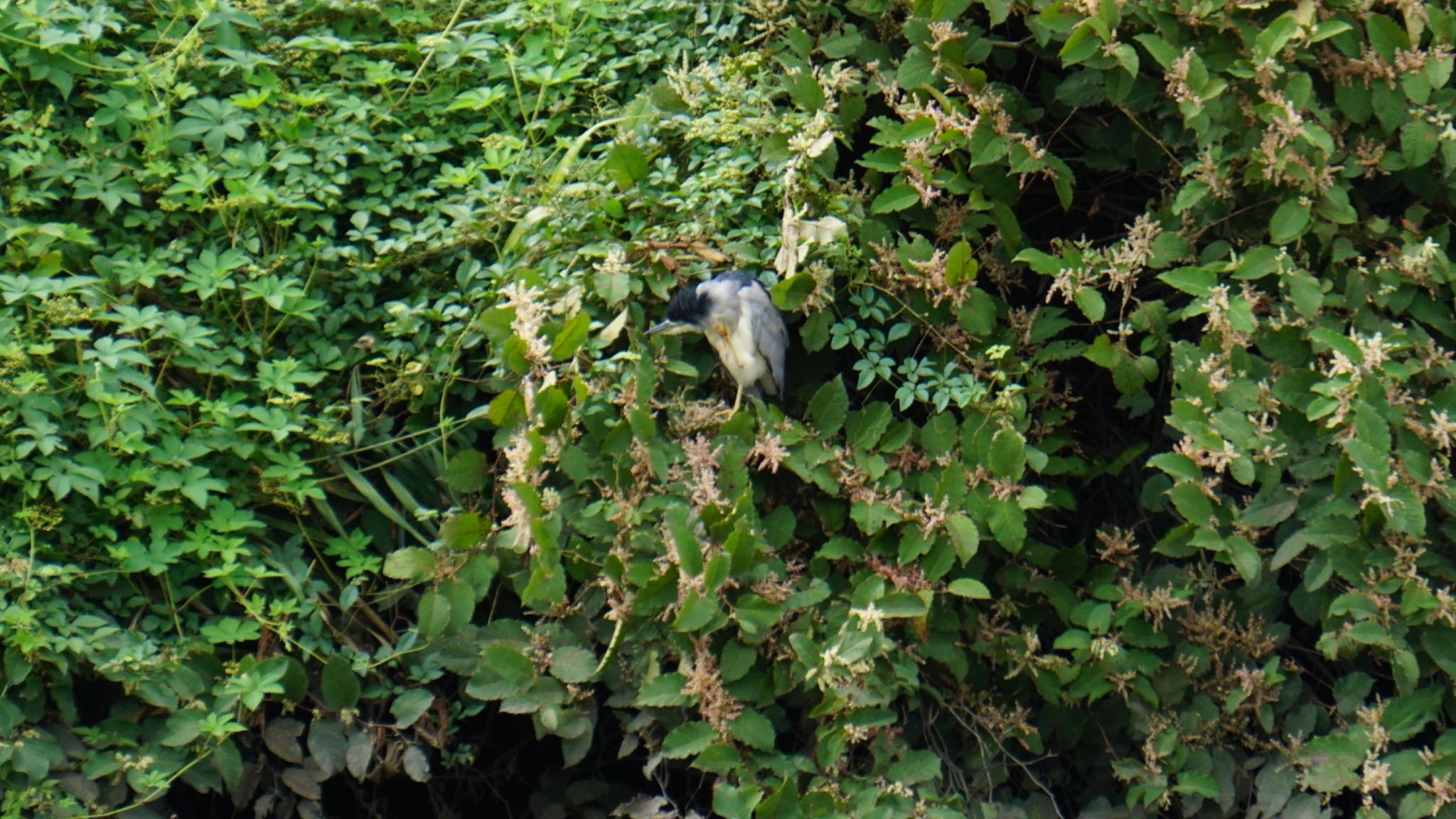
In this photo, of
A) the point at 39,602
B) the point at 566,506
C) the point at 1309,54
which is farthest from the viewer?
the point at 1309,54

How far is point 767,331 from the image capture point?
332 cm

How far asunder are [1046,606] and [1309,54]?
1.41 metres

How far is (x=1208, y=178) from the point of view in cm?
343

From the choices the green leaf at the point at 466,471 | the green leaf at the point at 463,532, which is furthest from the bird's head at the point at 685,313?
the green leaf at the point at 463,532

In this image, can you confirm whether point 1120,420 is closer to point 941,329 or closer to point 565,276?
point 941,329

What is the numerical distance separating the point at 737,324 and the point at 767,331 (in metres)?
0.11

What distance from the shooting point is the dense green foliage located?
3.04 metres

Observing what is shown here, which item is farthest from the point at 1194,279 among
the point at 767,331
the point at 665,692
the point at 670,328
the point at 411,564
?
the point at 411,564

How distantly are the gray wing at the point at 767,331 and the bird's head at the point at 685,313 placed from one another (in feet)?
0.29

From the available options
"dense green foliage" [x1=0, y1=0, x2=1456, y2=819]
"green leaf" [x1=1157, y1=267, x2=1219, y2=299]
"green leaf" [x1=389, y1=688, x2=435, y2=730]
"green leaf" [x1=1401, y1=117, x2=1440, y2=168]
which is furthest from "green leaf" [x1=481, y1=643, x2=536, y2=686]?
"green leaf" [x1=1401, y1=117, x2=1440, y2=168]

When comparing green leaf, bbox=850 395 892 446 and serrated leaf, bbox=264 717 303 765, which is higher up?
green leaf, bbox=850 395 892 446

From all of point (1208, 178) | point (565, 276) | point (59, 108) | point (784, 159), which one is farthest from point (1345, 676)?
point (59, 108)

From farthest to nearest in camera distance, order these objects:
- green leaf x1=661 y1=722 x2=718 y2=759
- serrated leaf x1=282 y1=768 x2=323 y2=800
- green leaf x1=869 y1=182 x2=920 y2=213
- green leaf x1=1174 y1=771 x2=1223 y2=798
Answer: green leaf x1=869 y1=182 x2=920 y2=213 < green leaf x1=1174 y1=771 x2=1223 y2=798 < serrated leaf x1=282 y1=768 x2=323 y2=800 < green leaf x1=661 y1=722 x2=718 y2=759

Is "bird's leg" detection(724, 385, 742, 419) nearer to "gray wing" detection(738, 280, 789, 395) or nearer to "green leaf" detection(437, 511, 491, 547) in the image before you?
"gray wing" detection(738, 280, 789, 395)
